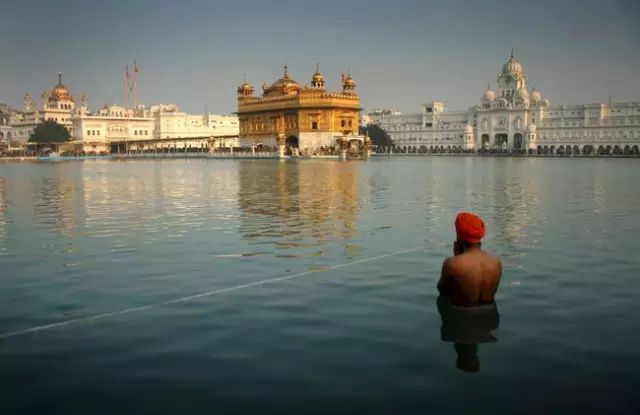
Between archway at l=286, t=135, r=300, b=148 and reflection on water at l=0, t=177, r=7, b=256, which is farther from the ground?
archway at l=286, t=135, r=300, b=148

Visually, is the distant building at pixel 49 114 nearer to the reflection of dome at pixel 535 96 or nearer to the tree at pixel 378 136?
the tree at pixel 378 136

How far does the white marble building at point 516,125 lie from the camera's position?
117688 millimetres

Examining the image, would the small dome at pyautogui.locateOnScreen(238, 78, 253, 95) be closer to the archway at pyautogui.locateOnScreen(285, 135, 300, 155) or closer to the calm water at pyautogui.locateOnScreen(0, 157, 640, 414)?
the archway at pyautogui.locateOnScreen(285, 135, 300, 155)

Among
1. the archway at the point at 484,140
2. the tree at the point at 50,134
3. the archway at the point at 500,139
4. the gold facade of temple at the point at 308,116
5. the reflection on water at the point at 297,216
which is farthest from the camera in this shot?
the archway at the point at 484,140

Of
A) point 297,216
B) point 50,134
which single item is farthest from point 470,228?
point 50,134

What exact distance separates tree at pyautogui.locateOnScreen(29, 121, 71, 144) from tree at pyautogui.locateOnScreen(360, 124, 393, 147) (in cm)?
6332

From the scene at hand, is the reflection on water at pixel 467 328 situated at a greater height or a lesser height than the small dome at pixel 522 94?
lesser

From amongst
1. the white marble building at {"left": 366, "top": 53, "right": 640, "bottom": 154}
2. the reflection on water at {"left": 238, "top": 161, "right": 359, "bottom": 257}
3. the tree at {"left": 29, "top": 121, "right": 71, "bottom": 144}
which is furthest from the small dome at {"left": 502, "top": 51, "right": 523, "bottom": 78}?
the reflection on water at {"left": 238, "top": 161, "right": 359, "bottom": 257}

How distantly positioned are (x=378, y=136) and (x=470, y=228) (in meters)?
136

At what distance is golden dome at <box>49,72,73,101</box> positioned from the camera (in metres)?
144

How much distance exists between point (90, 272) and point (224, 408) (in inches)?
221

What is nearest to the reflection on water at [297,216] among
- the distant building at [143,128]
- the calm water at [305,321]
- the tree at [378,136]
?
the calm water at [305,321]

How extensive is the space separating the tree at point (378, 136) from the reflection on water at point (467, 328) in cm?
13141

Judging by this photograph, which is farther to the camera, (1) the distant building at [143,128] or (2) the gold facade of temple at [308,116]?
(1) the distant building at [143,128]
